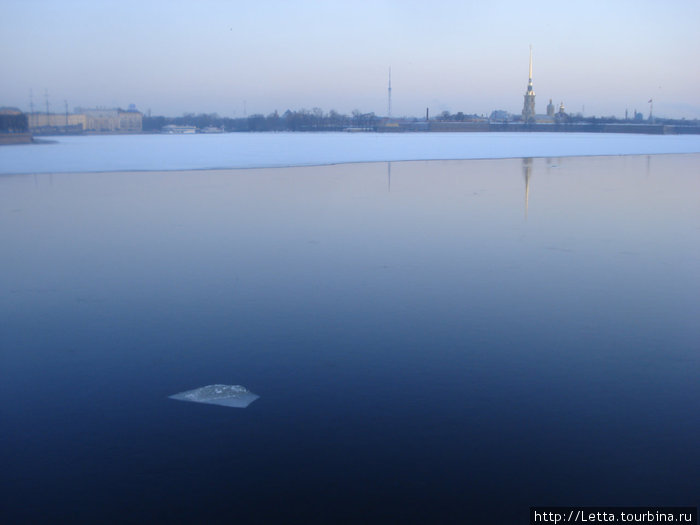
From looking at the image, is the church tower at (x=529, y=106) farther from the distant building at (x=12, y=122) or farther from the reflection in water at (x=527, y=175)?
the reflection in water at (x=527, y=175)

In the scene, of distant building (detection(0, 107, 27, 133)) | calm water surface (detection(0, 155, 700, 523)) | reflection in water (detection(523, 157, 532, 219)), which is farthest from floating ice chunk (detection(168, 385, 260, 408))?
distant building (detection(0, 107, 27, 133))

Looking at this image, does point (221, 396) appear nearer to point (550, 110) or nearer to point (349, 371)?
point (349, 371)

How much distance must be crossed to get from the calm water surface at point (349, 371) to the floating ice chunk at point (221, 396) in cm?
8

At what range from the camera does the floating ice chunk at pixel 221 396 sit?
3.65m

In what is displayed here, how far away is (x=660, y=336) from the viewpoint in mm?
4656

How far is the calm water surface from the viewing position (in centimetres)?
284

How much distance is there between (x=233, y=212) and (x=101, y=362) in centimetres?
645

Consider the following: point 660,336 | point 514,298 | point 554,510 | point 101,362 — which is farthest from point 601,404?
point 101,362

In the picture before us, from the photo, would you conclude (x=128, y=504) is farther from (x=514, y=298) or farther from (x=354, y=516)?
(x=514, y=298)

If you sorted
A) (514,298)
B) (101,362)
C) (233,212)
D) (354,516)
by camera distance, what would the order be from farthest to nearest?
(233,212)
(514,298)
(101,362)
(354,516)

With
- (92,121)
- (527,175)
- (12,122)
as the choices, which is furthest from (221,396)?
(92,121)

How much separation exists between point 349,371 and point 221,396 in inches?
29.9

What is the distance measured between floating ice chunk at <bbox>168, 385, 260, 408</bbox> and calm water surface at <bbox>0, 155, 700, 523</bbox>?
0.08 meters

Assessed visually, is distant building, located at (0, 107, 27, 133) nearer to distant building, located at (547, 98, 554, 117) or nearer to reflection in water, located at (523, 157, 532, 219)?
reflection in water, located at (523, 157, 532, 219)
